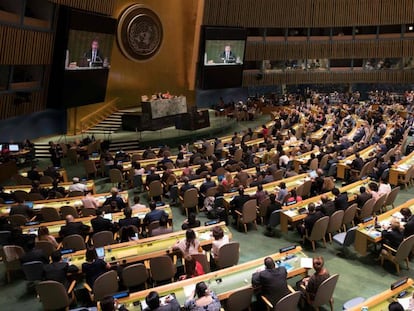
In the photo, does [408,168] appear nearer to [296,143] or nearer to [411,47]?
[296,143]

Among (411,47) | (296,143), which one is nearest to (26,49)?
(296,143)

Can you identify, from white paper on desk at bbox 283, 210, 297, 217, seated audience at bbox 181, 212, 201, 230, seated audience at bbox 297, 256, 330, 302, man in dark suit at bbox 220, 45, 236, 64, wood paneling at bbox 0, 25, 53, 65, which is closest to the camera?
seated audience at bbox 297, 256, 330, 302

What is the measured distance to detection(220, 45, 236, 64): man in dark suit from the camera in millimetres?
26766

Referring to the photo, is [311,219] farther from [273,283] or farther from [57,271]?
[57,271]

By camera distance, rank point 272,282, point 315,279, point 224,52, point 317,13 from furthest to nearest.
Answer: point 317,13
point 224,52
point 315,279
point 272,282

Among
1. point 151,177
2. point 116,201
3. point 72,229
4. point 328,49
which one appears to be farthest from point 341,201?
point 328,49

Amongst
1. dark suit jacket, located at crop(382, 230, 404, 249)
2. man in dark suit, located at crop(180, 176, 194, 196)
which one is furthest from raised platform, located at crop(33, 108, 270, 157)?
dark suit jacket, located at crop(382, 230, 404, 249)

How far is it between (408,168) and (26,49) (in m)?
14.6

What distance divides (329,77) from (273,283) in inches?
1151

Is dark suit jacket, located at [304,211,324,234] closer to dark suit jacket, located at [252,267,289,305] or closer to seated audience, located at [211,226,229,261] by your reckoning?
seated audience, located at [211,226,229,261]

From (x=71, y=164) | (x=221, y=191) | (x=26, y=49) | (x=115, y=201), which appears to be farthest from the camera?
(x=71, y=164)

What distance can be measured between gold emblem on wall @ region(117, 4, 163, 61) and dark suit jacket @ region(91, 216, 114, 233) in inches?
653

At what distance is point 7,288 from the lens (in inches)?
314

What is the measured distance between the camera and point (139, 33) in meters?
23.9
